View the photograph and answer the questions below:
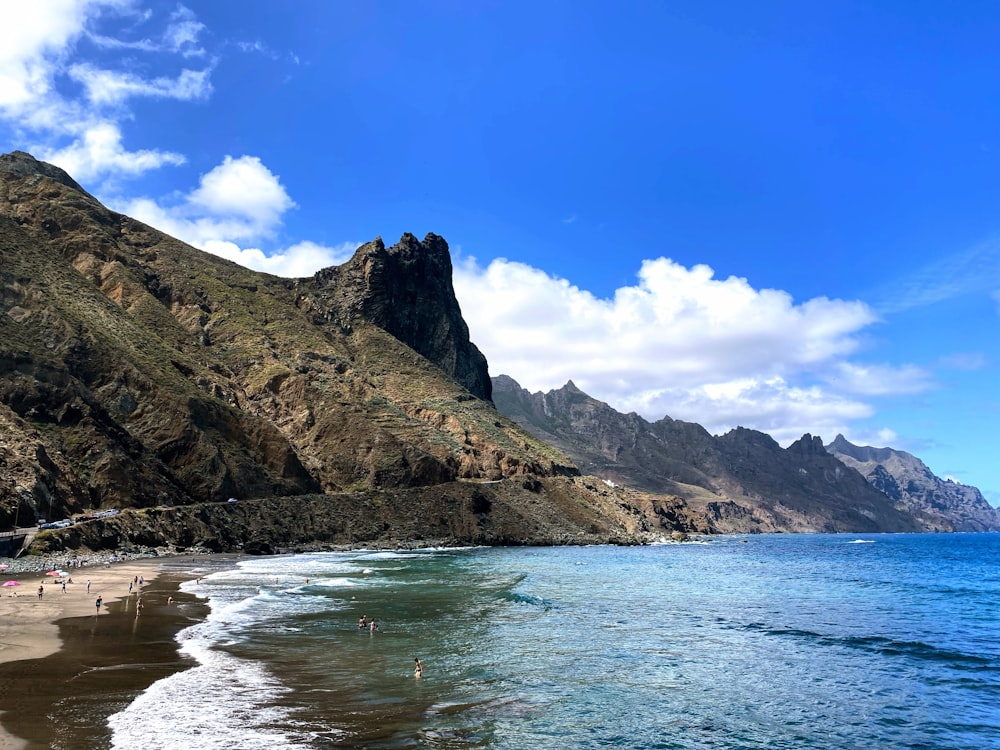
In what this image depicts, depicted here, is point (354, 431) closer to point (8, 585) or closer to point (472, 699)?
point (8, 585)

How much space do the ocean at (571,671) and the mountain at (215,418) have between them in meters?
36.9

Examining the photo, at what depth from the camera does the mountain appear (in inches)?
3314

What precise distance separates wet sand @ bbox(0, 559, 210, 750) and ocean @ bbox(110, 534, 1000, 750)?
108 cm

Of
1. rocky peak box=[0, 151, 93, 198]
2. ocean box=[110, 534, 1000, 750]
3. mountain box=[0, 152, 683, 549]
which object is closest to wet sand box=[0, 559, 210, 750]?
ocean box=[110, 534, 1000, 750]

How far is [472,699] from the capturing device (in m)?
23.4

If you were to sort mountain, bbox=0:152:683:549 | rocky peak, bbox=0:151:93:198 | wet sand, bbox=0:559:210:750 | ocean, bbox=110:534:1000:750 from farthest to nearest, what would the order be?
rocky peak, bbox=0:151:93:198 → mountain, bbox=0:152:683:549 → ocean, bbox=110:534:1000:750 → wet sand, bbox=0:559:210:750

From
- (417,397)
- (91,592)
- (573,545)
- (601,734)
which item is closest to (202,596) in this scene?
(91,592)

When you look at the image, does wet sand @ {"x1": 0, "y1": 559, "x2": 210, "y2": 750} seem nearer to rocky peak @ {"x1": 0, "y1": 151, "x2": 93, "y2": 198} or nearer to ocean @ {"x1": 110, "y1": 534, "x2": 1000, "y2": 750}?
ocean @ {"x1": 110, "y1": 534, "x2": 1000, "y2": 750}

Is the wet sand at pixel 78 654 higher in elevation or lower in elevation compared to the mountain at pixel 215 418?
Answer: lower

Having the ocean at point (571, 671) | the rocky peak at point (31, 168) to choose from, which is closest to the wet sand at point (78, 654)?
the ocean at point (571, 671)

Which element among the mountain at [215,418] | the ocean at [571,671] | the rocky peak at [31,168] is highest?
the rocky peak at [31,168]

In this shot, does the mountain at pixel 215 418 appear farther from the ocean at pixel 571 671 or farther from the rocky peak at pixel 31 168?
the ocean at pixel 571 671

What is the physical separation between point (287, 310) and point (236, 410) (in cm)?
7298

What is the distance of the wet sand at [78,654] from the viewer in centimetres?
1761
